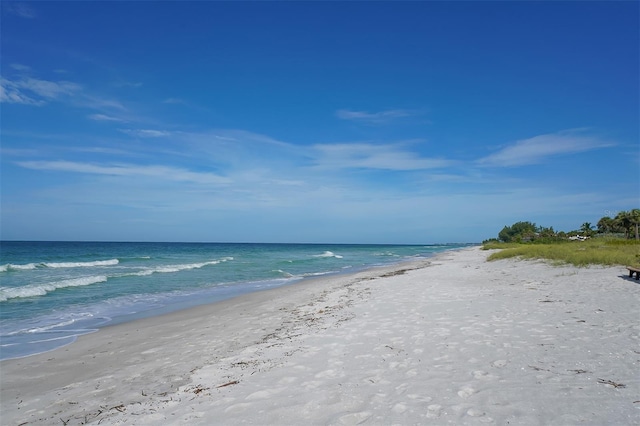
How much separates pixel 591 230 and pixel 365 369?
82474mm

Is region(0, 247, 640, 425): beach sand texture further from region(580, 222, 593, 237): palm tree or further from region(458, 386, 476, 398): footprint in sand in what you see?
region(580, 222, 593, 237): palm tree

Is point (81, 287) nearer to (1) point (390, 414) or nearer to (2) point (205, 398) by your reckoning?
(2) point (205, 398)

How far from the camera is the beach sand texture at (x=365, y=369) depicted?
14.6ft

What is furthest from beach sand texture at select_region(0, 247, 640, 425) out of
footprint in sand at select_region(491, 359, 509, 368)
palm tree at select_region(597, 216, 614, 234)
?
palm tree at select_region(597, 216, 614, 234)

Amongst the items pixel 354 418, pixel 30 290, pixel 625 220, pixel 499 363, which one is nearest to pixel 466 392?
pixel 499 363

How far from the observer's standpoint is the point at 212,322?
11.6 m

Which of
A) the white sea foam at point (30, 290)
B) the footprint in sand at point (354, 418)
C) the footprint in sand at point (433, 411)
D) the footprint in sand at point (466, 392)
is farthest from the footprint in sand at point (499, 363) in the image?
the white sea foam at point (30, 290)

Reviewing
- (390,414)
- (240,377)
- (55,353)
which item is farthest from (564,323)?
(55,353)

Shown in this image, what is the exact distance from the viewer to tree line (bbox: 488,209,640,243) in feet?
183

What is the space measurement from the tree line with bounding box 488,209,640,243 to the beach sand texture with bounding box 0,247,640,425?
53425mm

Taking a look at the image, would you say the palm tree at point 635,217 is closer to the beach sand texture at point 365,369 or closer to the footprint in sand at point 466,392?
the beach sand texture at point 365,369

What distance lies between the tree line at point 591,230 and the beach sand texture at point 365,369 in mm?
53425

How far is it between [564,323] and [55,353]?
11.7 meters

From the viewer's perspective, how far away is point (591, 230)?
71062 mm
